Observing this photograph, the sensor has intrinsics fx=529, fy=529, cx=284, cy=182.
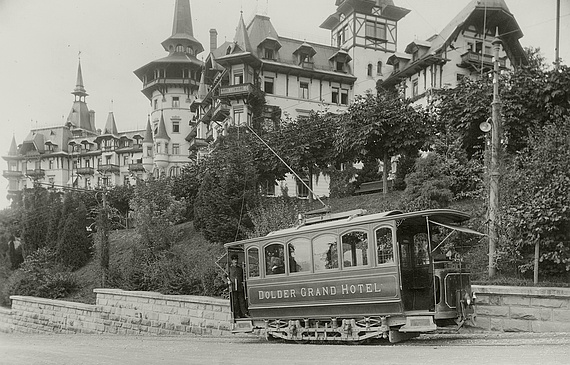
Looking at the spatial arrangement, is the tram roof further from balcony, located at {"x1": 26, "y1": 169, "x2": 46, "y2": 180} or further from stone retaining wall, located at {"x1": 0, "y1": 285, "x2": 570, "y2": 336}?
balcony, located at {"x1": 26, "y1": 169, "x2": 46, "y2": 180}

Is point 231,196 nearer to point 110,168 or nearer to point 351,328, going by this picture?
point 351,328

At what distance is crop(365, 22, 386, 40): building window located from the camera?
39625mm

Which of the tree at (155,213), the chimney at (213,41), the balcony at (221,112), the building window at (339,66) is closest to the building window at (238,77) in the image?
the balcony at (221,112)

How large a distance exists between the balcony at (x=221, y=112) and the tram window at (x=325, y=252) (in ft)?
108

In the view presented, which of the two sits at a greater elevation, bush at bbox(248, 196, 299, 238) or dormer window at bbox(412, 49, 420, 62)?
dormer window at bbox(412, 49, 420, 62)

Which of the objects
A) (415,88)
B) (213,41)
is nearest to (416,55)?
(415,88)

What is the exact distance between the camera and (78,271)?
31.5 metres

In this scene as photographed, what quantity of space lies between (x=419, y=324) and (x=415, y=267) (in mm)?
1451

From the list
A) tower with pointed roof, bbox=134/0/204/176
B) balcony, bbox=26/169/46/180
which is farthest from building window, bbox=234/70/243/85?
balcony, bbox=26/169/46/180

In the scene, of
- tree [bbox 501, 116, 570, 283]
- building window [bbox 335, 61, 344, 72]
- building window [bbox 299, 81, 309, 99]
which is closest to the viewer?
tree [bbox 501, 116, 570, 283]

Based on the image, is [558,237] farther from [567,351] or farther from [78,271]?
[78,271]

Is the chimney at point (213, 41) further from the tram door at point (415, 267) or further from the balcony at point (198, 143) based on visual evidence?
the tram door at point (415, 267)

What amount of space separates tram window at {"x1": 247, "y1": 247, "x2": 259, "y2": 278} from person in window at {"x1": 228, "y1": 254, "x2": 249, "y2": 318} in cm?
86

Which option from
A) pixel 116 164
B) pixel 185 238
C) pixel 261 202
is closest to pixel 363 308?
pixel 261 202
